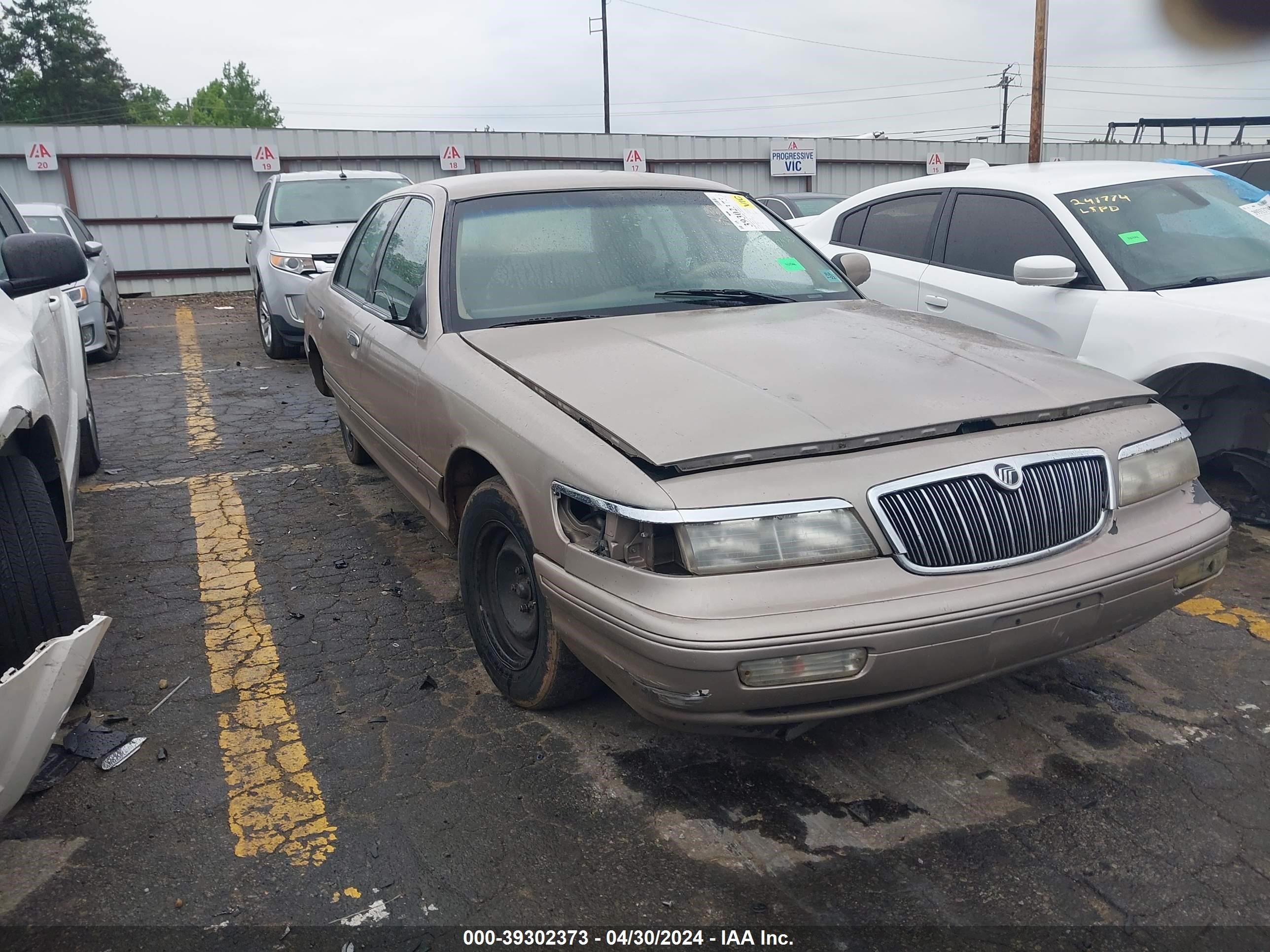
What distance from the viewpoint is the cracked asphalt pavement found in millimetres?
2266

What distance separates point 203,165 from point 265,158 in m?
1.02

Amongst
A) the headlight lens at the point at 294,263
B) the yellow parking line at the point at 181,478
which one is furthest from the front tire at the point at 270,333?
the yellow parking line at the point at 181,478

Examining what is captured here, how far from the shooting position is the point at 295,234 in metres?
9.45

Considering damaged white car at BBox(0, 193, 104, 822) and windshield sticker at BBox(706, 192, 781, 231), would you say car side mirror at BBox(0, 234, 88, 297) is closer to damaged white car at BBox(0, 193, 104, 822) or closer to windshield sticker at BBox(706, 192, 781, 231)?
damaged white car at BBox(0, 193, 104, 822)

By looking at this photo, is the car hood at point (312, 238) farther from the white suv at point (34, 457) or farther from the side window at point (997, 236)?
the side window at point (997, 236)

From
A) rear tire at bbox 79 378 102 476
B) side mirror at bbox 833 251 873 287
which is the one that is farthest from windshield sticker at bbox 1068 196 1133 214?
rear tire at bbox 79 378 102 476

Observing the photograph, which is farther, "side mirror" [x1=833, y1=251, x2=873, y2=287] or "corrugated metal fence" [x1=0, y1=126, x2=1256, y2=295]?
"corrugated metal fence" [x1=0, y1=126, x2=1256, y2=295]

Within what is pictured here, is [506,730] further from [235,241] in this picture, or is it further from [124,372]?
[235,241]

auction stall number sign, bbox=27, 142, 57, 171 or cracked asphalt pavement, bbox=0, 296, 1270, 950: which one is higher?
auction stall number sign, bbox=27, 142, 57, 171

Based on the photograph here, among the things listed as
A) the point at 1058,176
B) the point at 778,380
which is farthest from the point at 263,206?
the point at 778,380

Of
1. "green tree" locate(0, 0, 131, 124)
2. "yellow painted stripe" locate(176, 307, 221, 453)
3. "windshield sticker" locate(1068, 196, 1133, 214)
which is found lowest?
"yellow painted stripe" locate(176, 307, 221, 453)

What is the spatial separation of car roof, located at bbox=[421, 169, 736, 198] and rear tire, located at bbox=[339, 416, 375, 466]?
6.20ft

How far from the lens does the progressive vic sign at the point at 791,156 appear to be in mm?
19344

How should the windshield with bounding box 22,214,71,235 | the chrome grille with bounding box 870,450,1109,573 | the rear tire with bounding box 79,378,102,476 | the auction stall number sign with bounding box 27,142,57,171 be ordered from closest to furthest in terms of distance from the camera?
the chrome grille with bounding box 870,450,1109,573 → the rear tire with bounding box 79,378,102,476 → the windshield with bounding box 22,214,71,235 → the auction stall number sign with bounding box 27,142,57,171
